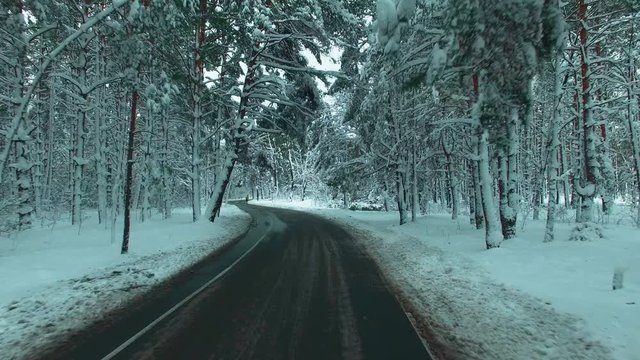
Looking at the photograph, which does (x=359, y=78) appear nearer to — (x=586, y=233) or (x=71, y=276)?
(x=586, y=233)

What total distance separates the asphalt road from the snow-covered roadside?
0.65 m

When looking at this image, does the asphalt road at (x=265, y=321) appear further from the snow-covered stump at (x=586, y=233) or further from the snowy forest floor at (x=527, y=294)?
the snow-covered stump at (x=586, y=233)

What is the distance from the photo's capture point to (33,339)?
647 cm

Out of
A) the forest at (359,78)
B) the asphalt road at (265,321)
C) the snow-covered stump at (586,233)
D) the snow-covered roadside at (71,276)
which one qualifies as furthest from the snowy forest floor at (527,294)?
the snow-covered roadside at (71,276)

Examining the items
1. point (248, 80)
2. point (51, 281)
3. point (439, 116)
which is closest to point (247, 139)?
point (248, 80)

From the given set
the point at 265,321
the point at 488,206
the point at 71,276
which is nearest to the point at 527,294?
the point at 265,321

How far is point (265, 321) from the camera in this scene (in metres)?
7.38

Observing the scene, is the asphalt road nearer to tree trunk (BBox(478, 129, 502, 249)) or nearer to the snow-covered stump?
tree trunk (BBox(478, 129, 502, 249))

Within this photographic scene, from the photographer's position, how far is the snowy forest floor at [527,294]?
6145mm

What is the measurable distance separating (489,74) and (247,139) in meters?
20.0

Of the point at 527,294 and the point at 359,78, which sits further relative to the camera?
the point at 359,78

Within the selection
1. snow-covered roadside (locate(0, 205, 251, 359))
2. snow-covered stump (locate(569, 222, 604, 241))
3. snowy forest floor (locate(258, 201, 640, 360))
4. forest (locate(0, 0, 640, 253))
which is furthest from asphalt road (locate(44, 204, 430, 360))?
snow-covered stump (locate(569, 222, 604, 241))

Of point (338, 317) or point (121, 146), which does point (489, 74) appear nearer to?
point (338, 317)

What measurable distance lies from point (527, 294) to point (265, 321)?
5.14 m
